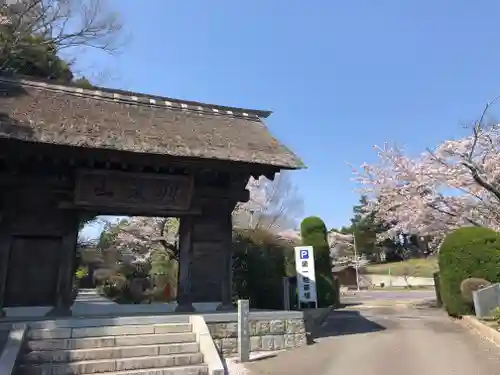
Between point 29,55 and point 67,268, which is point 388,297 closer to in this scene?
point 67,268

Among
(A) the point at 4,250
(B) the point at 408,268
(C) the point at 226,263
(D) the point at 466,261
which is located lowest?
(C) the point at 226,263

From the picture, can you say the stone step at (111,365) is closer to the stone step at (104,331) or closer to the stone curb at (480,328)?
the stone step at (104,331)

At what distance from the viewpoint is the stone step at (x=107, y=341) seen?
6.72 m

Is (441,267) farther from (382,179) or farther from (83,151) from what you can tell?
(83,151)

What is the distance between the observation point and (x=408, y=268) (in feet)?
166

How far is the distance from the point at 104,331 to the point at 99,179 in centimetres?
340

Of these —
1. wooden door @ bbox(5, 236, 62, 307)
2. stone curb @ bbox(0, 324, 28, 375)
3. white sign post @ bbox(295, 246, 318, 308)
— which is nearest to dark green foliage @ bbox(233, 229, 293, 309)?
white sign post @ bbox(295, 246, 318, 308)

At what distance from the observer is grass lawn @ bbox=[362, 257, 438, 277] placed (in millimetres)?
49281

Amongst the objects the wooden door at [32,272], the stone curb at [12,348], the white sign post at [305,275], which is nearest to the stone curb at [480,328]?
the white sign post at [305,275]

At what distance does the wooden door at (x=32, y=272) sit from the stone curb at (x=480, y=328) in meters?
10.00

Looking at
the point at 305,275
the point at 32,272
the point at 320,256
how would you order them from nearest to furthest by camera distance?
the point at 32,272 < the point at 305,275 < the point at 320,256

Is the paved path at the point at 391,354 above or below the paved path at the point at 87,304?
below

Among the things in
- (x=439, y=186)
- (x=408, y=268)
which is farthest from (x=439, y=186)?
(x=408, y=268)

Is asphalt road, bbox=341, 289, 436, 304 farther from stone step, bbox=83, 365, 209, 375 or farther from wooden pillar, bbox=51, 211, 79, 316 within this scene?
stone step, bbox=83, 365, 209, 375
